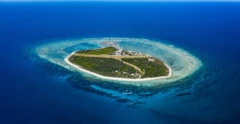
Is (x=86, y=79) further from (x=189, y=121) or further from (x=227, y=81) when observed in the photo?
(x=227, y=81)

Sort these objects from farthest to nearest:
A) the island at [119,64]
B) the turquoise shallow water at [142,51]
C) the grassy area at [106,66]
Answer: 1. the turquoise shallow water at [142,51]
2. the grassy area at [106,66]
3. the island at [119,64]

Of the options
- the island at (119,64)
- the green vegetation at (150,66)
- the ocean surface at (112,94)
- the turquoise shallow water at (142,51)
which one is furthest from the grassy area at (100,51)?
the ocean surface at (112,94)

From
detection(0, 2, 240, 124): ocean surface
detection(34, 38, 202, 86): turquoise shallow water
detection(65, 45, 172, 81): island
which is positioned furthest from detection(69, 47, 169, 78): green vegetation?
detection(0, 2, 240, 124): ocean surface

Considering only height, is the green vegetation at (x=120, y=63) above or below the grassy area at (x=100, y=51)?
below

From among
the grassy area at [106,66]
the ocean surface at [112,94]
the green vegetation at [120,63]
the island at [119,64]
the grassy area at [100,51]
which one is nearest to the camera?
the ocean surface at [112,94]

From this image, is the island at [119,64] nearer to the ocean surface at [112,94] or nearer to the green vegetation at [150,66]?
→ the green vegetation at [150,66]

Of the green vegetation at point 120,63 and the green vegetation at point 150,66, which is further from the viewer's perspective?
the green vegetation at point 120,63

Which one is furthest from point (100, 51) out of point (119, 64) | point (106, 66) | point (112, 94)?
point (112, 94)

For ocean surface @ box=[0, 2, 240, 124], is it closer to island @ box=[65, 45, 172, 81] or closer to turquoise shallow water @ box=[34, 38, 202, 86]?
turquoise shallow water @ box=[34, 38, 202, 86]
